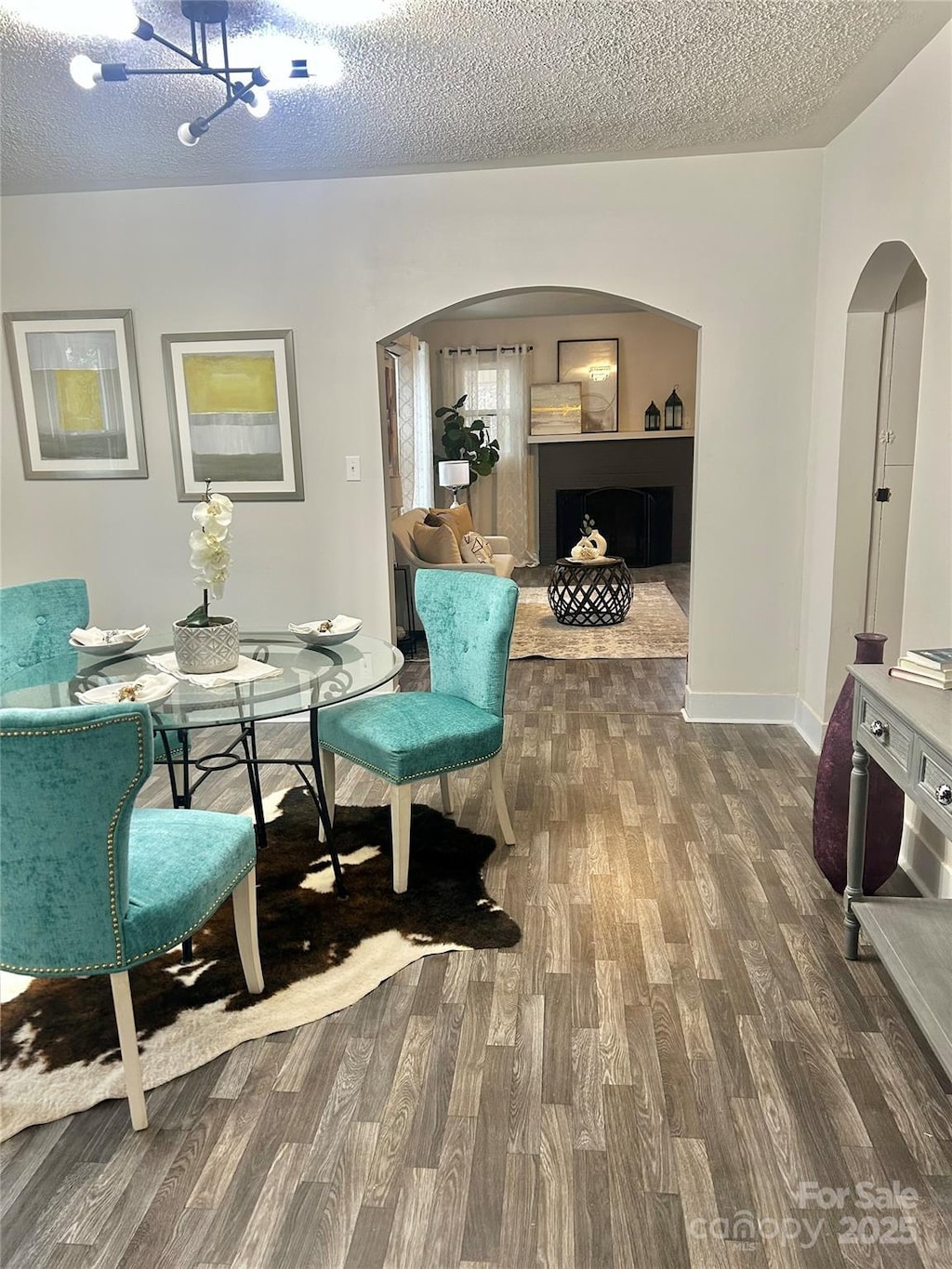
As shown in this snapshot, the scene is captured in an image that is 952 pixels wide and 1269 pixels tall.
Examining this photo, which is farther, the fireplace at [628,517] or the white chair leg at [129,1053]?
the fireplace at [628,517]

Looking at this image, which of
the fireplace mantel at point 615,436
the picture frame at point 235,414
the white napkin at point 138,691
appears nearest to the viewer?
the white napkin at point 138,691

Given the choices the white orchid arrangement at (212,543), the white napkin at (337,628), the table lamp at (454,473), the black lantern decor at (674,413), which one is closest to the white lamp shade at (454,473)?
the table lamp at (454,473)

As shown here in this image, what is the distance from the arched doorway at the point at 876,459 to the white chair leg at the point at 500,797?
1626mm

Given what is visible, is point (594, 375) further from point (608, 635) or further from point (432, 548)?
point (432, 548)

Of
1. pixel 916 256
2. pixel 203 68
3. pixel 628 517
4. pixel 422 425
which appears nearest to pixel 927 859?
pixel 916 256

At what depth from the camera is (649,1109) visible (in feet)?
5.85

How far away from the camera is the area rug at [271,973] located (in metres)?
1.94

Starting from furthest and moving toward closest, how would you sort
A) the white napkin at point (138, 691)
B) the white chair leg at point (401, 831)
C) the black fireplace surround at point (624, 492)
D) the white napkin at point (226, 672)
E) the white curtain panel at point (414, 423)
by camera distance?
1. the black fireplace surround at point (624, 492)
2. the white curtain panel at point (414, 423)
3. the white chair leg at point (401, 831)
4. the white napkin at point (226, 672)
5. the white napkin at point (138, 691)

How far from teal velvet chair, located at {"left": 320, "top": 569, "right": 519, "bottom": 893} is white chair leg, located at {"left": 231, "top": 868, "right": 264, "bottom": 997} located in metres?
0.57

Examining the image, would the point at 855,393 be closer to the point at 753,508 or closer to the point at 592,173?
the point at 753,508

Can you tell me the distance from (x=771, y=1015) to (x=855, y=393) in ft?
8.24

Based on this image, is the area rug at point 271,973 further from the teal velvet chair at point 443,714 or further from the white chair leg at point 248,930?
the teal velvet chair at point 443,714

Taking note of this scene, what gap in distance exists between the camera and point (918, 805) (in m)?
2.09

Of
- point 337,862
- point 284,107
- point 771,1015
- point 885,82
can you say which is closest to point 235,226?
point 284,107
